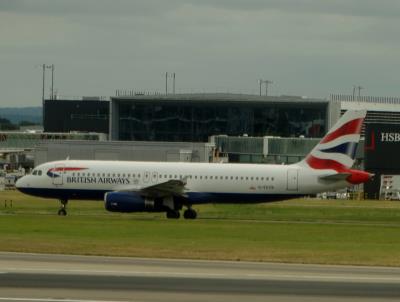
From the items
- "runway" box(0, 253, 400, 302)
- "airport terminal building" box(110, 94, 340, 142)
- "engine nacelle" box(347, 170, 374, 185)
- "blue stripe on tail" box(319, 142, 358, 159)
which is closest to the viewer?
"runway" box(0, 253, 400, 302)

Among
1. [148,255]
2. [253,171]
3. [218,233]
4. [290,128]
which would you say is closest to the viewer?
[148,255]

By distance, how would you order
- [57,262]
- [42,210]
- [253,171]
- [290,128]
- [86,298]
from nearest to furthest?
1. [86,298]
2. [57,262]
3. [253,171]
4. [42,210]
5. [290,128]

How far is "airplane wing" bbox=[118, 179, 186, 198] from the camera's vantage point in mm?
60750

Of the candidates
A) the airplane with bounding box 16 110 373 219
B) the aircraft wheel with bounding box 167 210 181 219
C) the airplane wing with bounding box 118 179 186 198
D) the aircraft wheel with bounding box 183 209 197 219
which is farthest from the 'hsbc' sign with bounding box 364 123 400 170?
the airplane wing with bounding box 118 179 186 198

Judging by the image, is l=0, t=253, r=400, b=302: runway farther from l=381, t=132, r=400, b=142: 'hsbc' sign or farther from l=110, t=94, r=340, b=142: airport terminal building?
l=110, t=94, r=340, b=142: airport terminal building

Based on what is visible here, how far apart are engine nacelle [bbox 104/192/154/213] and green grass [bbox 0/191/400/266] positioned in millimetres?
611

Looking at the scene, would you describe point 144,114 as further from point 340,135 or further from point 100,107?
point 340,135

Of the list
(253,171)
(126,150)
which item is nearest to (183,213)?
(253,171)

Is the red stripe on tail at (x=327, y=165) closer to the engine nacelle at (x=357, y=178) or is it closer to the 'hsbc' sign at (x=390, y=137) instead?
the engine nacelle at (x=357, y=178)

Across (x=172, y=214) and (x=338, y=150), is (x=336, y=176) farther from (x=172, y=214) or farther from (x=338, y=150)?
(x=172, y=214)

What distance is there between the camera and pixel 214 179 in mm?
62625

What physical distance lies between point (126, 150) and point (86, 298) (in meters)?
72.3

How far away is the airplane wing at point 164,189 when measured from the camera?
6075cm

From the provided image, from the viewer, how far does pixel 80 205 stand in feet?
243
